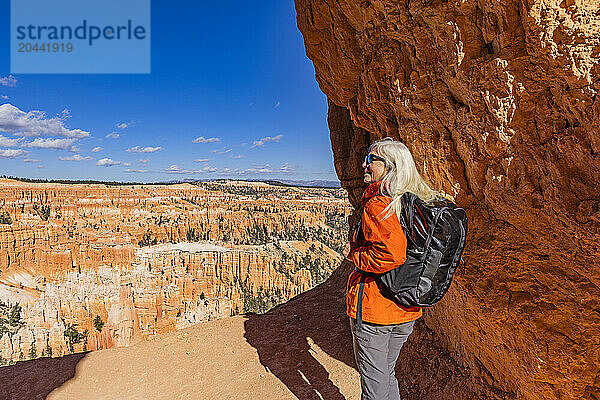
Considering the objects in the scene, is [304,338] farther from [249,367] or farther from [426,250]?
[426,250]

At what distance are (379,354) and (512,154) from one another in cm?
136

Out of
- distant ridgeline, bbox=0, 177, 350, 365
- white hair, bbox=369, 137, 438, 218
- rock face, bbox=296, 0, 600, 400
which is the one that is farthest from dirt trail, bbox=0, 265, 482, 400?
distant ridgeline, bbox=0, 177, 350, 365

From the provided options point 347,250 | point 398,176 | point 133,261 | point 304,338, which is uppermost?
point 398,176

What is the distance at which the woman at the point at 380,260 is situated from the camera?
1844 millimetres

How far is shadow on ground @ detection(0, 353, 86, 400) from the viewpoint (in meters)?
4.77

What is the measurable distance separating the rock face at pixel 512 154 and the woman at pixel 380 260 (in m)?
0.61

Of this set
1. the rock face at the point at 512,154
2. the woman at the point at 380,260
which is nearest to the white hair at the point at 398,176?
the woman at the point at 380,260

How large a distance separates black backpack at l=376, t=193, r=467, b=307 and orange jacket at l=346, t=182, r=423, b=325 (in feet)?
0.21

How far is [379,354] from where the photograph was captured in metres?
2.08

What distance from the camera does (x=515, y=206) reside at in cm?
218

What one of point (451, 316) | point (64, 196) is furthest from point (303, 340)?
point (64, 196)

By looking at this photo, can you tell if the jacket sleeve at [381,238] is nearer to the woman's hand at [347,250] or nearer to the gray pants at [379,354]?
the woman's hand at [347,250]

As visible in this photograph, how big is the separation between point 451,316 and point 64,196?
153ft

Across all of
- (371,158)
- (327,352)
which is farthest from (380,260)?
(327,352)
